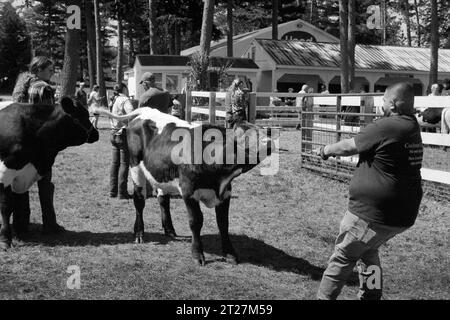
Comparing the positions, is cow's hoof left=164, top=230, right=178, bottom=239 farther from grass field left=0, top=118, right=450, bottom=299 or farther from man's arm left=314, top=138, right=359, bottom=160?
man's arm left=314, top=138, right=359, bottom=160

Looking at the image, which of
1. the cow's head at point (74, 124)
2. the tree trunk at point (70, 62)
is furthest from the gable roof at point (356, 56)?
the cow's head at point (74, 124)

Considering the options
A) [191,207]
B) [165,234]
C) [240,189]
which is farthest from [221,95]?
[191,207]

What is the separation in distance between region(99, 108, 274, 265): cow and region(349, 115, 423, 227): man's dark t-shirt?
1110 mm

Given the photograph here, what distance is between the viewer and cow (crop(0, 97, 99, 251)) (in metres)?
5.91

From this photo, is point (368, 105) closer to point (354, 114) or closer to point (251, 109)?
point (354, 114)

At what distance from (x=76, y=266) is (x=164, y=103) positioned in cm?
300

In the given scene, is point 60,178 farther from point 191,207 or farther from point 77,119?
point 191,207

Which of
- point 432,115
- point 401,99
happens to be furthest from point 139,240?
point 432,115

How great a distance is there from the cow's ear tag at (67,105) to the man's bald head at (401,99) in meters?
3.65

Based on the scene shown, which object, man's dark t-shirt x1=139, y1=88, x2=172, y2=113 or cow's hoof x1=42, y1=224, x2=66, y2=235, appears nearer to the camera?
cow's hoof x1=42, y1=224, x2=66, y2=235

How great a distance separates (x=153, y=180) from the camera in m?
6.15

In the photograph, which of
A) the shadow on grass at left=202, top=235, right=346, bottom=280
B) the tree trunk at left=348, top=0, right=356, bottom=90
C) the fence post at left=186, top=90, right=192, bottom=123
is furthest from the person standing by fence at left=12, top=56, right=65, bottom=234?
the tree trunk at left=348, top=0, right=356, bottom=90

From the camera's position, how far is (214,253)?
597 centimetres

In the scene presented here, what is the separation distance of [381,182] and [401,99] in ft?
2.14
